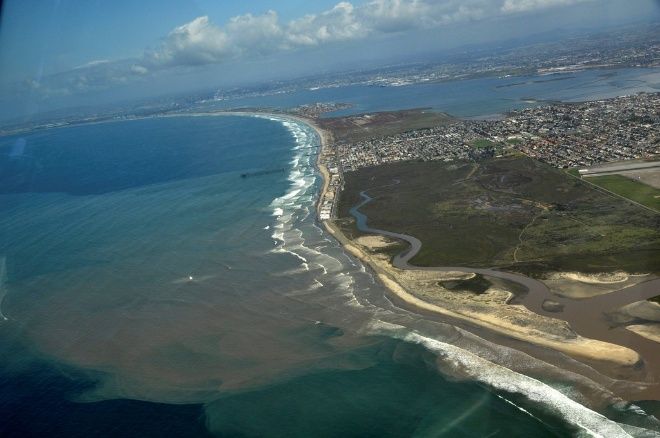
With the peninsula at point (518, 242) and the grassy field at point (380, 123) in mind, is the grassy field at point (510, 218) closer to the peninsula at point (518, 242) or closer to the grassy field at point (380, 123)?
the peninsula at point (518, 242)

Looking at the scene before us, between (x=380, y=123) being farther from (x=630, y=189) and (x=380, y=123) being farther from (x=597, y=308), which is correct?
(x=597, y=308)

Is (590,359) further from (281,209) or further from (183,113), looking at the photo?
(183,113)

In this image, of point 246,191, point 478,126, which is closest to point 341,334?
point 246,191

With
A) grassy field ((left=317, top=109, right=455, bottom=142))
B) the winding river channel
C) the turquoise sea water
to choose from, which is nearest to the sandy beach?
the winding river channel

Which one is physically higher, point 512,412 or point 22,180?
point 22,180

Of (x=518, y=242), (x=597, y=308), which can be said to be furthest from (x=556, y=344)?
(x=518, y=242)

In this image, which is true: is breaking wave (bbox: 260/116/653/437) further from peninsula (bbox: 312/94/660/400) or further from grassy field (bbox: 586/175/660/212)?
grassy field (bbox: 586/175/660/212)
